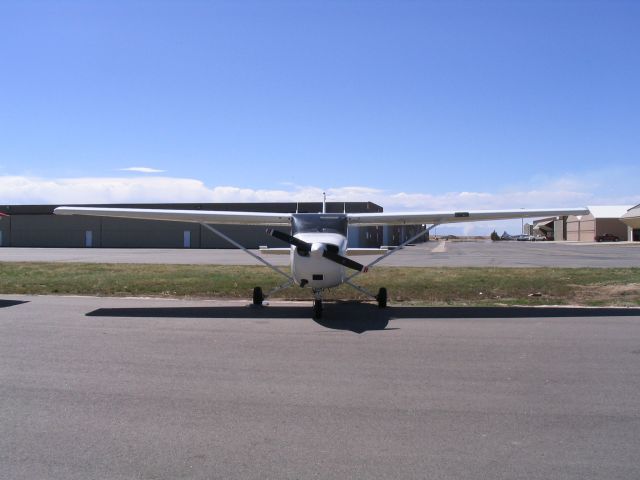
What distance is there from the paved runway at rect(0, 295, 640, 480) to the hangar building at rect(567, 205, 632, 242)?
89.3 m

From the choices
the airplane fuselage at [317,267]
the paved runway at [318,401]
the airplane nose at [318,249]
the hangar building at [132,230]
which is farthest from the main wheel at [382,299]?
the hangar building at [132,230]

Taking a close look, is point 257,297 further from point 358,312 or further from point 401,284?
point 401,284

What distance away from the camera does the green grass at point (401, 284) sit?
16344 millimetres

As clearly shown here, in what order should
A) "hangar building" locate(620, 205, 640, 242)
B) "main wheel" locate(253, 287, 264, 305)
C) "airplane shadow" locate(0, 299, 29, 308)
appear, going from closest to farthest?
"airplane shadow" locate(0, 299, 29, 308) < "main wheel" locate(253, 287, 264, 305) < "hangar building" locate(620, 205, 640, 242)

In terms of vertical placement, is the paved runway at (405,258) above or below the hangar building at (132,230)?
below

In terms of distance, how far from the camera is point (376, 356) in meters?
8.30

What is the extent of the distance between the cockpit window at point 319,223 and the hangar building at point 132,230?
40.1 m

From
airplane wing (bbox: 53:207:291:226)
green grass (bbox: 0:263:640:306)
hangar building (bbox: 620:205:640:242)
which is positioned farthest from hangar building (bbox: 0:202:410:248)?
airplane wing (bbox: 53:207:291:226)

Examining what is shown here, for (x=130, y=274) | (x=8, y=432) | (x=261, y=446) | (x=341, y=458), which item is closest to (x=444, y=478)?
(x=341, y=458)

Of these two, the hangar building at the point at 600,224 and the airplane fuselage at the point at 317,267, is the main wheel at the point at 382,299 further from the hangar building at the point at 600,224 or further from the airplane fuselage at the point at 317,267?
the hangar building at the point at 600,224

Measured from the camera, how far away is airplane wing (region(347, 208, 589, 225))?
564 inches

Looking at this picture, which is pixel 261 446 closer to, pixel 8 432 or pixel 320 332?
pixel 8 432

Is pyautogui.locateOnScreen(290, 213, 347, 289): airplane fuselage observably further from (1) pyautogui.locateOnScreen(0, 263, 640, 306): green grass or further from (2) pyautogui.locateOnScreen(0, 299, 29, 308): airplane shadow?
(2) pyautogui.locateOnScreen(0, 299, 29, 308): airplane shadow

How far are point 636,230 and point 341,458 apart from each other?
91.2m
